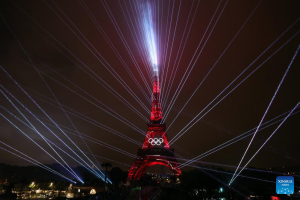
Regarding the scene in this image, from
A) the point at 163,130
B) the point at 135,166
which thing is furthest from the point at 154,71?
Answer: the point at 135,166

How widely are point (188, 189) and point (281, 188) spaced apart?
22.8 metres

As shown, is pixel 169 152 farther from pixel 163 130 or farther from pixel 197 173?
pixel 197 173

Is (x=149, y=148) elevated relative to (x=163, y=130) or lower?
lower

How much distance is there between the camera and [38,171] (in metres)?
84.0

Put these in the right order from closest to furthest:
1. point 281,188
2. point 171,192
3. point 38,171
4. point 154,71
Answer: point 281,188, point 171,192, point 154,71, point 38,171

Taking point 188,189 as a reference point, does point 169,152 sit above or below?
above

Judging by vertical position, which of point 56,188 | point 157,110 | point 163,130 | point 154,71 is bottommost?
point 56,188

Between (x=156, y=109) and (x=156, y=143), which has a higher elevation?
(x=156, y=109)

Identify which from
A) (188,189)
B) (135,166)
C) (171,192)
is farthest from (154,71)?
(188,189)

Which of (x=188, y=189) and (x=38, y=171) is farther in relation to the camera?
(x=38, y=171)

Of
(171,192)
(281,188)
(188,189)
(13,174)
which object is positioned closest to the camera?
(281,188)

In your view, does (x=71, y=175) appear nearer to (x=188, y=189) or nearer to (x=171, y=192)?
(x=171, y=192)

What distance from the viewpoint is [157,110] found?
59.7 meters

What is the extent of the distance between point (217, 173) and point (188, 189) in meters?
5.62
